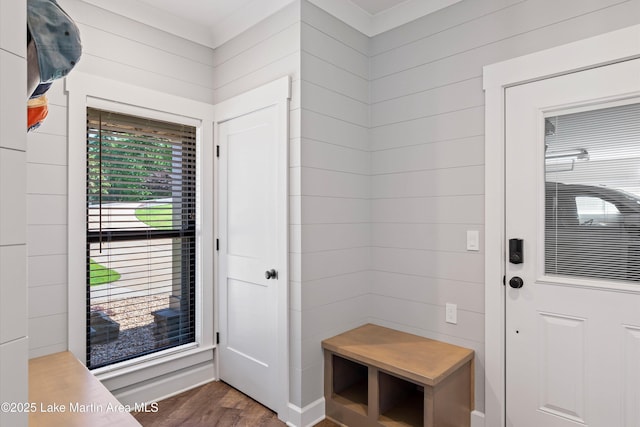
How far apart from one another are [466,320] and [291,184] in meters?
1.28

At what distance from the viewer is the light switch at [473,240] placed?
81.9 inches

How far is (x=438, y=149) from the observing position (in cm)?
224

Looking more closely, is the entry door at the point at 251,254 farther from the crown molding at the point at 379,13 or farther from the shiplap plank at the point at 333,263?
the crown molding at the point at 379,13

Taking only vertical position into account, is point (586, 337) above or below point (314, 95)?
below

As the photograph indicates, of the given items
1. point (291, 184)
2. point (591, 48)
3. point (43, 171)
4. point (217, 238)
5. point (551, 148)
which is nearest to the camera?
point (591, 48)

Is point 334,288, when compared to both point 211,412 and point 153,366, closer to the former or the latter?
point 211,412

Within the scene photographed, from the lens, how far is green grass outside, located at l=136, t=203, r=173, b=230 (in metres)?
2.44

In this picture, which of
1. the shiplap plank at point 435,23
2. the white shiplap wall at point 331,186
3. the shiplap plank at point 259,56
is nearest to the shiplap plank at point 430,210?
the white shiplap wall at point 331,186

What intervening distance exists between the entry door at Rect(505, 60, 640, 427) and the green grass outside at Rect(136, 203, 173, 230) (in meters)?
2.13

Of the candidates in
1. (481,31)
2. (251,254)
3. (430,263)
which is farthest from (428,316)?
(481,31)

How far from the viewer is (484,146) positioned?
2.05 m

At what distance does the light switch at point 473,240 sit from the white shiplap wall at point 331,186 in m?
0.71

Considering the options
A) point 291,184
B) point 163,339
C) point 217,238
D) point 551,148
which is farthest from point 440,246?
point 163,339

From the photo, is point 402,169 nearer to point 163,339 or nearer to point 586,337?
point 586,337
